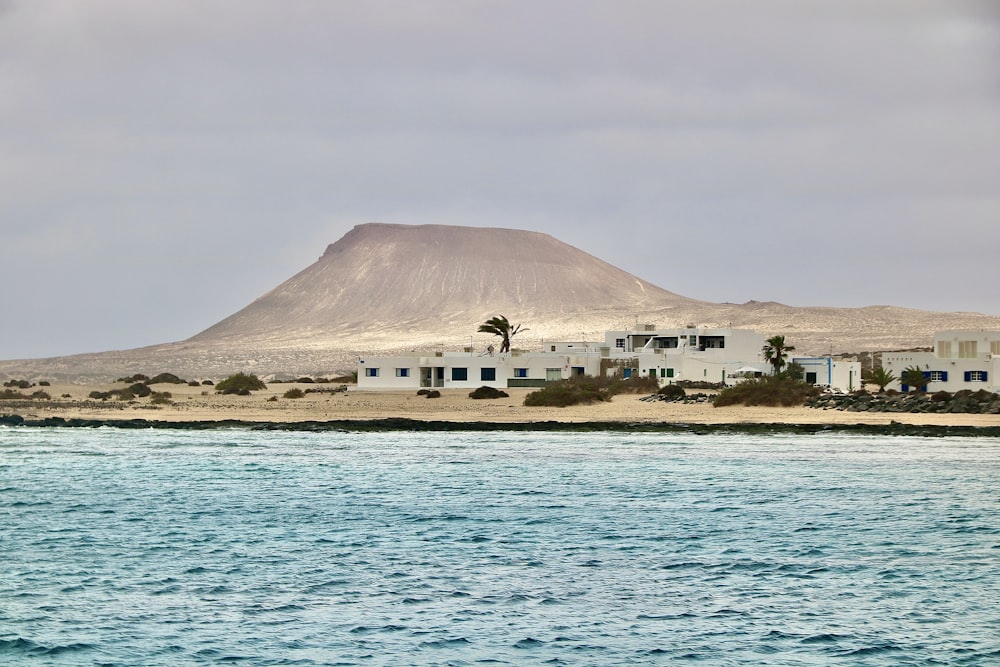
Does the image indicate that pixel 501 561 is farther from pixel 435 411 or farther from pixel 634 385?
pixel 634 385

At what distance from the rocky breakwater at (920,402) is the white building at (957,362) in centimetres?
373

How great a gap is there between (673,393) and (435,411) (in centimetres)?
1337

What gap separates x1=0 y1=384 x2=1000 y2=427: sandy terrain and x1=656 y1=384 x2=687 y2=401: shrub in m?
1.56

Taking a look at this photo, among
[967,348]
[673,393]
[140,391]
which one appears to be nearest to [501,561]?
[673,393]

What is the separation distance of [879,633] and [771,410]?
1835 inches

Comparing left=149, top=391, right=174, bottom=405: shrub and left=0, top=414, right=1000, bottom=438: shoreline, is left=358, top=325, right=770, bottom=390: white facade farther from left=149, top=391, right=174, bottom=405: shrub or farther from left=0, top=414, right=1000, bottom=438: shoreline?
left=0, top=414, right=1000, bottom=438: shoreline

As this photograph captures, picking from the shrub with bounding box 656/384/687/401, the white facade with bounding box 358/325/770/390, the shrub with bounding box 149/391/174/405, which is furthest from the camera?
the white facade with bounding box 358/325/770/390

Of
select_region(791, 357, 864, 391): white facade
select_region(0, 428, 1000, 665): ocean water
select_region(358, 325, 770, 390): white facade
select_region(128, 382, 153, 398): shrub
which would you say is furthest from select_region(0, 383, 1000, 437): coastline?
select_region(791, 357, 864, 391): white facade

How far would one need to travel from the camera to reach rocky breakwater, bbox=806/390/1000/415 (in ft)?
202

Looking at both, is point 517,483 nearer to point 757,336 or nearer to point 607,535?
point 607,535

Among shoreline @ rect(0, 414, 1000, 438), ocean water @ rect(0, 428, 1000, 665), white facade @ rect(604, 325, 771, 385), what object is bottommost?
ocean water @ rect(0, 428, 1000, 665)

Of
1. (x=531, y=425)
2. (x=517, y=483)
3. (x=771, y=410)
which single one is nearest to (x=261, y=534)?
(x=517, y=483)

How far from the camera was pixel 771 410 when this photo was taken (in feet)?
209

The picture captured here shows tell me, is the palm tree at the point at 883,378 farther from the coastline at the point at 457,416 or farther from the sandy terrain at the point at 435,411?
the coastline at the point at 457,416
